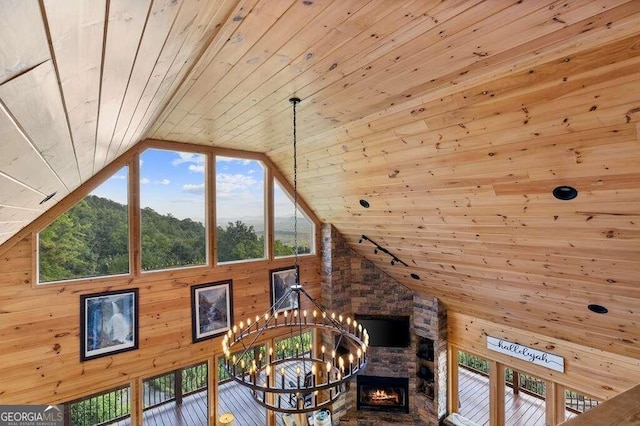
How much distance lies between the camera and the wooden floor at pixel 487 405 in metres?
6.62

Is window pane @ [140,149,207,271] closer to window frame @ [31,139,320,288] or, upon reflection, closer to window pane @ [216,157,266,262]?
window frame @ [31,139,320,288]

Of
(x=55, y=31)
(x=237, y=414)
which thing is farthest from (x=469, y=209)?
(x=237, y=414)

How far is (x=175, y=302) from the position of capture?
4773 millimetres

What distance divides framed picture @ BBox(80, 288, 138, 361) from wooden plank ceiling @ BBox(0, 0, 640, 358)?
71.5 inches

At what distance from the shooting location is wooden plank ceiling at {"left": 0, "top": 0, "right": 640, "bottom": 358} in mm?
1034

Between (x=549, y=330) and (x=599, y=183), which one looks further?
(x=549, y=330)

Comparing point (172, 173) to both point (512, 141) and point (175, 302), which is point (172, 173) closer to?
point (175, 302)

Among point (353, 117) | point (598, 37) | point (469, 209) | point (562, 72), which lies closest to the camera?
point (598, 37)

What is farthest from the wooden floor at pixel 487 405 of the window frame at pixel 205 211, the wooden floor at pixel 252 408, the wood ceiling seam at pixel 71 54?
the wood ceiling seam at pixel 71 54

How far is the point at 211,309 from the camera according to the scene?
16.7 ft

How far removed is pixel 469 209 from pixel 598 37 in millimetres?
2030

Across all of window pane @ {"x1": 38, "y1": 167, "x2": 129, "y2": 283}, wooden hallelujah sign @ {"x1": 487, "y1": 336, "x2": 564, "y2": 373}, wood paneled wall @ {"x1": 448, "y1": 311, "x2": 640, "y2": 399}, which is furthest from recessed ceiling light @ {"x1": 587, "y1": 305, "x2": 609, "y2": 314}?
window pane @ {"x1": 38, "y1": 167, "x2": 129, "y2": 283}

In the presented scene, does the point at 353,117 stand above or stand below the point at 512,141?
above

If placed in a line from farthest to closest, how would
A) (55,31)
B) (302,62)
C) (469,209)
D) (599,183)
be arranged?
(469,209) < (599,183) < (302,62) < (55,31)
